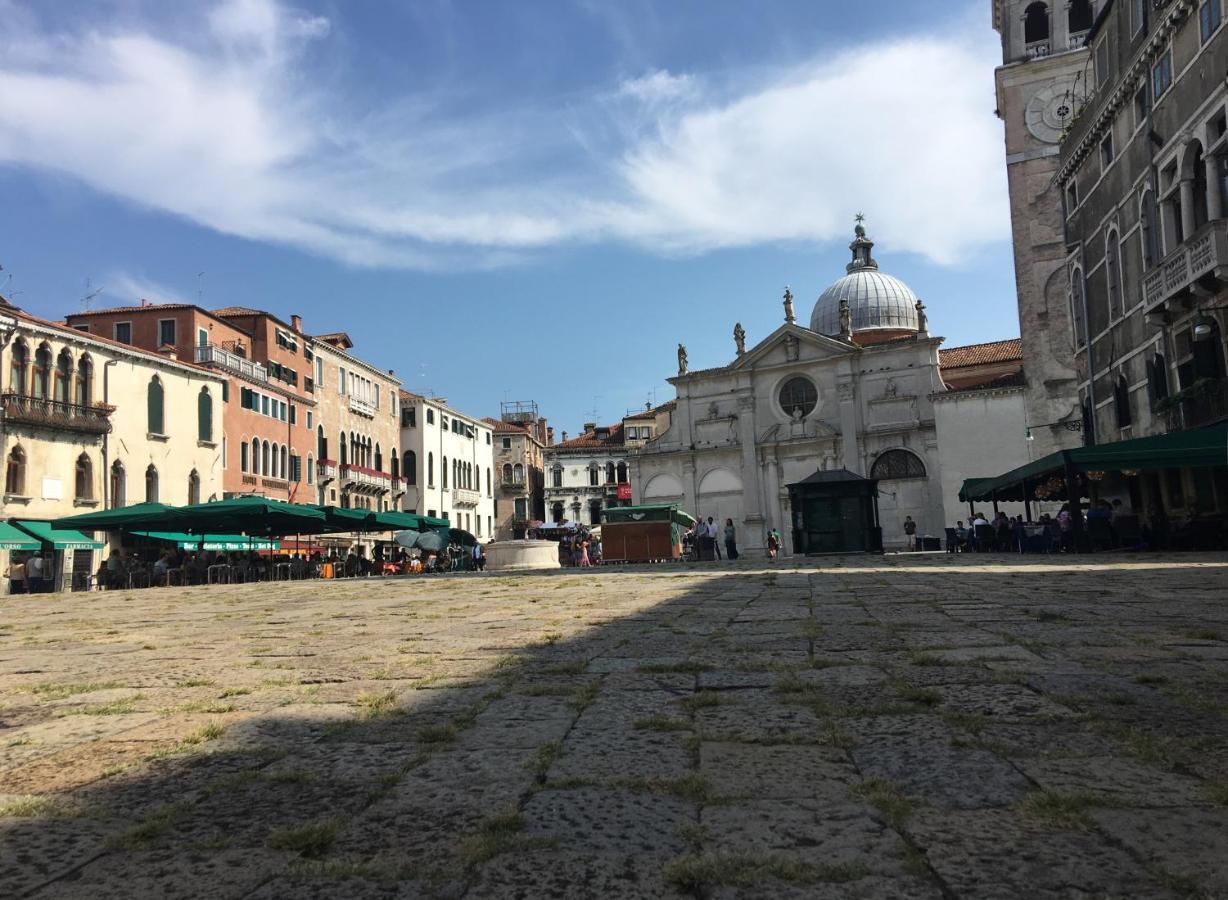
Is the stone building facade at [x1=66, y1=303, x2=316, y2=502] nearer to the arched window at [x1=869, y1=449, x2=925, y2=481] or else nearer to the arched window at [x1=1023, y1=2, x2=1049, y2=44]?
the arched window at [x1=869, y1=449, x2=925, y2=481]

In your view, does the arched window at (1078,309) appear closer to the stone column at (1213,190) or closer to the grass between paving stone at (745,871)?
the stone column at (1213,190)

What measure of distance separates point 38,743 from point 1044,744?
12.2 feet

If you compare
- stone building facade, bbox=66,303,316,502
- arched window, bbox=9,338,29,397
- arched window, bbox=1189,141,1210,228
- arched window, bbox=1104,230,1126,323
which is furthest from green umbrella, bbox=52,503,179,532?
arched window, bbox=1104,230,1126,323

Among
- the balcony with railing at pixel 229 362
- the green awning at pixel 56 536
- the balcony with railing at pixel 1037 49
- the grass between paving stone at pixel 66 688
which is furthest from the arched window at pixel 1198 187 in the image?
the balcony with railing at pixel 229 362

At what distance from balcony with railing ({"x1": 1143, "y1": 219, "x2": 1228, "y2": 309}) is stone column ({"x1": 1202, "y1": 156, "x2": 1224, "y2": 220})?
0.53 m

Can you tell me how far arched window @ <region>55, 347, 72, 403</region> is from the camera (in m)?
30.5

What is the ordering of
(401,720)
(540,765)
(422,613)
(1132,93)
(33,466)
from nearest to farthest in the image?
(540,765) → (401,720) → (422,613) → (1132,93) → (33,466)

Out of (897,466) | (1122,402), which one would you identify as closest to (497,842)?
(1122,402)

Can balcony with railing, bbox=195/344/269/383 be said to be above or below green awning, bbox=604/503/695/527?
above

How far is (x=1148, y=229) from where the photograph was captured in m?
22.2

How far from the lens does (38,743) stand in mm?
3732

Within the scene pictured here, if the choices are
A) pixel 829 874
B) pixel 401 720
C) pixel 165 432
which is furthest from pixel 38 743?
pixel 165 432

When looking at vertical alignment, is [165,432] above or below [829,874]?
above

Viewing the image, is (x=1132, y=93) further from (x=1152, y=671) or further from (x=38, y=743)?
(x=38, y=743)
